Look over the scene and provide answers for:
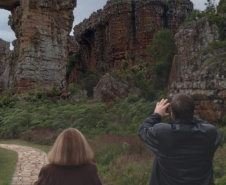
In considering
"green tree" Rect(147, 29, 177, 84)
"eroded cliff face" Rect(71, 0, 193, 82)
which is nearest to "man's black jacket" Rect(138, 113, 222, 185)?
"green tree" Rect(147, 29, 177, 84)

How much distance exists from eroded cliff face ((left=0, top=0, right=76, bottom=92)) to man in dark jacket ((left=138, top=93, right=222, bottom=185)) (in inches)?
859

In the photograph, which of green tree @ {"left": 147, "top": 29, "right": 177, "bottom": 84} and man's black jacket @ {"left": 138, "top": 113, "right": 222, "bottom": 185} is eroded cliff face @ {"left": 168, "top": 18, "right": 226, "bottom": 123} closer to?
green tree @ {"left": 147, "top": 29, "right": 177, "bottom": 84}

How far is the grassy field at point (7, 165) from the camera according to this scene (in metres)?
6.82

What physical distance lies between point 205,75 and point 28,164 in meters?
7.36

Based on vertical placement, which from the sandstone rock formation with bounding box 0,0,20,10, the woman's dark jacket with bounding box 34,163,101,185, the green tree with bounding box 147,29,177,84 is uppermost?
the sandstone rock formation with bounding box 0,0,20,10

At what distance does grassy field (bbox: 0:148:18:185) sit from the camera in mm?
6820

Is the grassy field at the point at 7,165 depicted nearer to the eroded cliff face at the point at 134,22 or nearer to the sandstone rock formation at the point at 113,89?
the sandstone rock formation at the point at 113,89

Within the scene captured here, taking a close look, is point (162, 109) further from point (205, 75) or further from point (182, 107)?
point (205, 75)

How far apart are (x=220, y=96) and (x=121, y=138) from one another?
4397mm

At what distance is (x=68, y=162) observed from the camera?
2.43 m

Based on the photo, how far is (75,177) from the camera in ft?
8.11

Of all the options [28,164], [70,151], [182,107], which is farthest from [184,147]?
[28,164]

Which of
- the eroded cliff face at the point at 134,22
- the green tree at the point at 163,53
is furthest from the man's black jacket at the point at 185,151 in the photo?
the eroded cliff face at the point at 134,22

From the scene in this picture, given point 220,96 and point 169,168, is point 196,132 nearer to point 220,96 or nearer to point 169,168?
point 169,168
